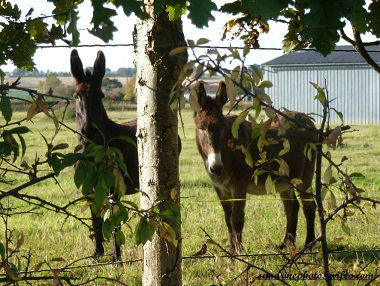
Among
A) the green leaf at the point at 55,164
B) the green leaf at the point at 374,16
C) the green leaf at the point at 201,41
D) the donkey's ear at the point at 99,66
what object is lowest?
the green leaf at the point at 55,164

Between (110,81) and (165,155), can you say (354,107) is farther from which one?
(165,155)

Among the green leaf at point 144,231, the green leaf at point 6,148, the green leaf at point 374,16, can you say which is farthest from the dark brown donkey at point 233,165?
the green leaf at point 6,148

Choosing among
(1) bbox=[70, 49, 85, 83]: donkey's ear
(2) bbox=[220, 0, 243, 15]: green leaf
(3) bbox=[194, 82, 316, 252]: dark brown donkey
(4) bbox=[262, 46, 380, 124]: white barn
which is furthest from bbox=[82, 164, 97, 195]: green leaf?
(4) bbox=[262, 46, 380, 124]: white barn

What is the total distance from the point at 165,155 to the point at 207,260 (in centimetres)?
240

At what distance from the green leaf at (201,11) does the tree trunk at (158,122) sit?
1449 millimetres

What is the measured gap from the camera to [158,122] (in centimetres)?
316

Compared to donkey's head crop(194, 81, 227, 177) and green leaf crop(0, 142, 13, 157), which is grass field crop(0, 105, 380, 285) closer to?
donkey's head crop(194, 81, 227, 177)

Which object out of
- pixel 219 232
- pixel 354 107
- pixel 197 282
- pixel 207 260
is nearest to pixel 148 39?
pixel 197 282

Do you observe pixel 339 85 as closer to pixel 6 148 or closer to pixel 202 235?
pixel 202 235

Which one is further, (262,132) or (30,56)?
(30,56)

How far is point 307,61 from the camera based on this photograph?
37.8 metres

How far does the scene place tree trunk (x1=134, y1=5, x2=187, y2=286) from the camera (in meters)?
3.16

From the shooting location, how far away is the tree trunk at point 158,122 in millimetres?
3156

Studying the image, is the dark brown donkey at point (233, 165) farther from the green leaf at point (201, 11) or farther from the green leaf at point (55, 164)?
the green leaf at point (201, 11)
